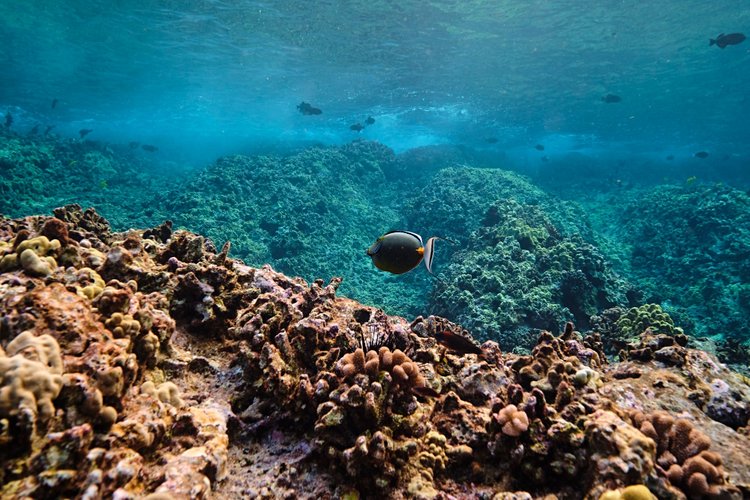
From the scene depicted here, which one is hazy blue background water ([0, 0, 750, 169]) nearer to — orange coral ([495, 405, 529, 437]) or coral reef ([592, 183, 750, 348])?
coral reef ([592, 183, 750, 348])

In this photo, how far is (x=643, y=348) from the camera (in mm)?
3447

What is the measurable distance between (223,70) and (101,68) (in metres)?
12.0

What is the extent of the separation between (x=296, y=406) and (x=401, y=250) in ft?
5.15

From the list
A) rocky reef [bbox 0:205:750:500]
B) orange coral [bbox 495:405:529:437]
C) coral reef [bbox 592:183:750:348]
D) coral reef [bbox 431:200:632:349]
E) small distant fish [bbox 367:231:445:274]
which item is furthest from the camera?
coral reef [bbox 592:183:750:348]

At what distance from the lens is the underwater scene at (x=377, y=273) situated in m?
1.98

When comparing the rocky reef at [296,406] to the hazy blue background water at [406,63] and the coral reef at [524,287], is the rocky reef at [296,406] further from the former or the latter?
the hazy blue background water at [406,63]

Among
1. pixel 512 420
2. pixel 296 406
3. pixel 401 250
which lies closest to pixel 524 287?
pixel 401 250

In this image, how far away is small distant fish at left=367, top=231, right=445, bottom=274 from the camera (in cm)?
316

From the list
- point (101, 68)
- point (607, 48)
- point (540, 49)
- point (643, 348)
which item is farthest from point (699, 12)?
point (101, 68)

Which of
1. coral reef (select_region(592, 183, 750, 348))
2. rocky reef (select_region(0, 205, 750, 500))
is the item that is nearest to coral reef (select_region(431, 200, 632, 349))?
coral reef (select_region(592, 183, 750, 348))

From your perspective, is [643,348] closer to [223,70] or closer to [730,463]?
[730,463]

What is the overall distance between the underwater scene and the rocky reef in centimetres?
2

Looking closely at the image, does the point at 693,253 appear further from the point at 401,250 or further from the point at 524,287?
the point at 401,250

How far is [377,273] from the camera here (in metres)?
15.0
